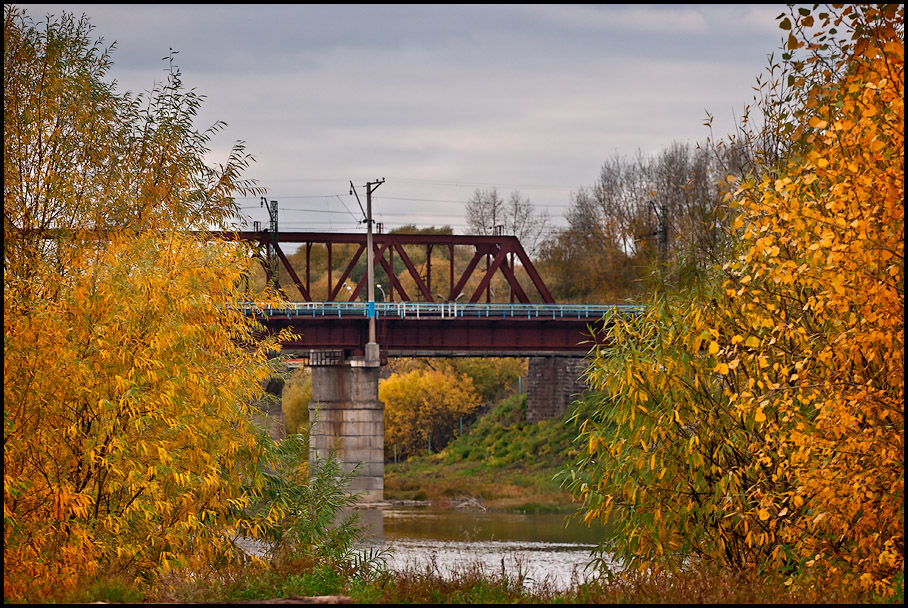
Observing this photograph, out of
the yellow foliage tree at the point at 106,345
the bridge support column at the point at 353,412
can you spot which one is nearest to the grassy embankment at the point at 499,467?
the bridge support column at the point at 353,412

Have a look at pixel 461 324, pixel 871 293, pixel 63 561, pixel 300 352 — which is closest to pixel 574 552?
pixel 461 324

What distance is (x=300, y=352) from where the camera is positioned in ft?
178

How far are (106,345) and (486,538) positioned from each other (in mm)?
28390

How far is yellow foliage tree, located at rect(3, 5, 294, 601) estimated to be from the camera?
13.2 metres

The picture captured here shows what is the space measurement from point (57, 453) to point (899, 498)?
10.0 m

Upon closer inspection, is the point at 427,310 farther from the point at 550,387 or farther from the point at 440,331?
the point at 550,387

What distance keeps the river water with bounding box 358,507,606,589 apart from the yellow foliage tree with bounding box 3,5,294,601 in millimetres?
13138

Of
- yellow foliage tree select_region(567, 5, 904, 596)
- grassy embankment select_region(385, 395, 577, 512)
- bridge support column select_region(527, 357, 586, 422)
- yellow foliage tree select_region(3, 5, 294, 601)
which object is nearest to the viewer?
yellow foliage tree select_region(567, 5, 904, 596)

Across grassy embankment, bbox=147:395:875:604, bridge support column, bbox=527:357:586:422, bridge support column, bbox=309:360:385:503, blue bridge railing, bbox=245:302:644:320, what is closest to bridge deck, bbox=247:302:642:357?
blue bridge railing, bbox=245:302:644:320

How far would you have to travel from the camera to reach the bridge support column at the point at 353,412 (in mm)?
52844

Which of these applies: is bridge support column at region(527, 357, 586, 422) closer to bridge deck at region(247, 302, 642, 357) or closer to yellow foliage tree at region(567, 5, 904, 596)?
bridge deck at region(247, 302, 642, 357)

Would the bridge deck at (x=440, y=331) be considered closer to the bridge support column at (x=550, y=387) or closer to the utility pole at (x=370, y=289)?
the utility pole at (x=370, y=289)

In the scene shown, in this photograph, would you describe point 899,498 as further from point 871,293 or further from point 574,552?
point 574,552

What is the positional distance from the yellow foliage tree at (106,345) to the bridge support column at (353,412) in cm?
3472
